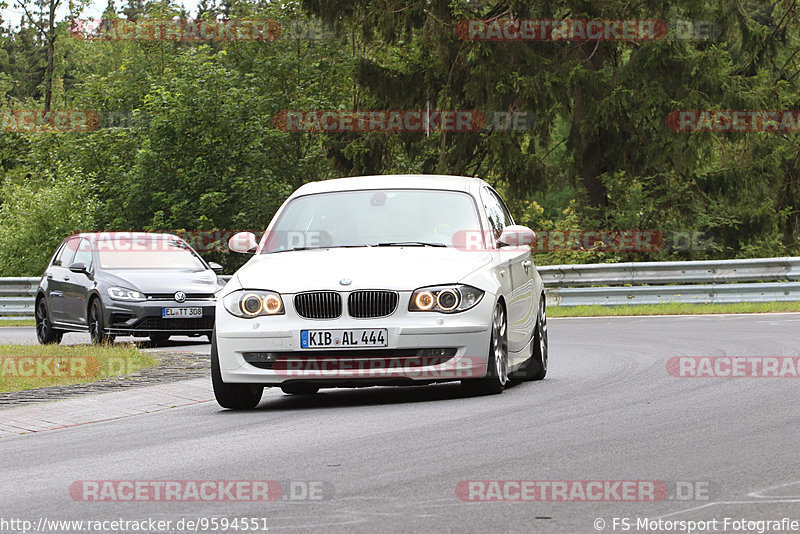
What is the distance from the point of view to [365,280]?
959 cm

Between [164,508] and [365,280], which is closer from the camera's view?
[164,508]

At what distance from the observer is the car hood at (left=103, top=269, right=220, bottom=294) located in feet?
60.8

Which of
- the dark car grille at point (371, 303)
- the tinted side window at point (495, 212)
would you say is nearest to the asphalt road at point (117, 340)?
the tinted side window at point (495, 212)

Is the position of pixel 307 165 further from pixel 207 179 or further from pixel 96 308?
pixel 96 308

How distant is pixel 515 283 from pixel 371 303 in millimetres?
1937

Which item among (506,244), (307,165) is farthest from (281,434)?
(307,165)

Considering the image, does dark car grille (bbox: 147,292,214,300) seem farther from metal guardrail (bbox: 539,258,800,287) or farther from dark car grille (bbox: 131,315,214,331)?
metal guardrail (bbox: 539,258,800,287)

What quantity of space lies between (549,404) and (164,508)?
4172 millimetres

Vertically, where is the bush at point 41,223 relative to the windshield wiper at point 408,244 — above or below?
below

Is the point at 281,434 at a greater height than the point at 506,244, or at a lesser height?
lesser

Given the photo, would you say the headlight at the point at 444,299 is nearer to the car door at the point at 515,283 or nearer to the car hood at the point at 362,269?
the car hood at the point at 362,269

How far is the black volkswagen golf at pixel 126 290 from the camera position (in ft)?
60.2

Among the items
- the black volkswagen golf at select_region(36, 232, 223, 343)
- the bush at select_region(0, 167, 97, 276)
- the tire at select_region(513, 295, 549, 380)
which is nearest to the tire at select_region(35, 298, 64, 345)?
the black volkswagen golf at select_region(36, 232, 223, 343)

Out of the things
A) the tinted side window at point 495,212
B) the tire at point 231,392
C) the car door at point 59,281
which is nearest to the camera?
the tire at point 231,392
